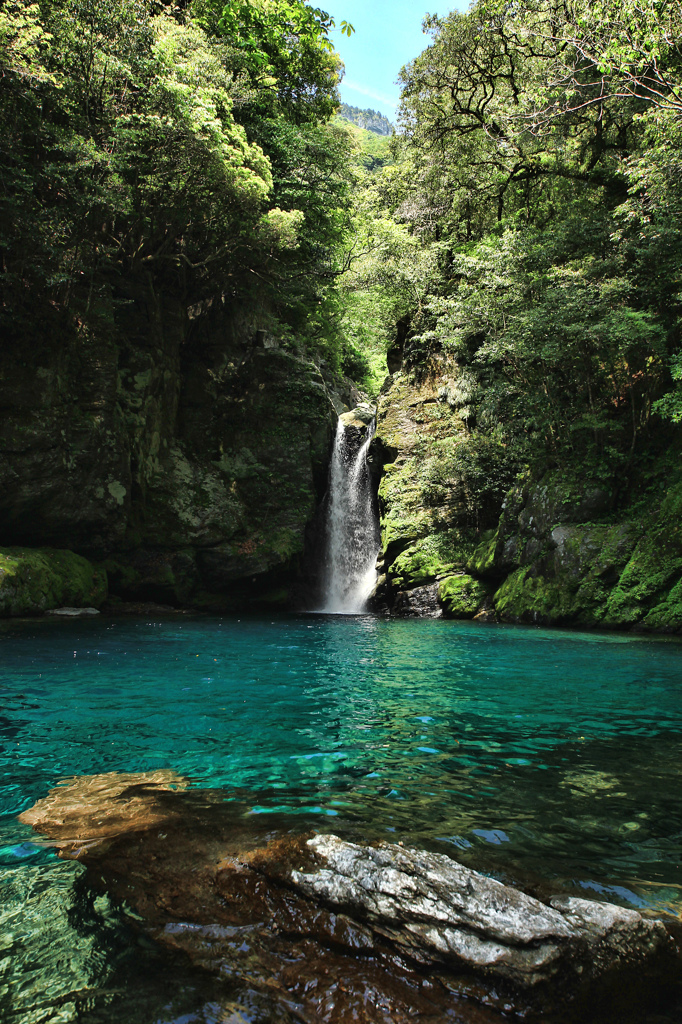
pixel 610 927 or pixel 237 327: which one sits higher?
pixel 237 327

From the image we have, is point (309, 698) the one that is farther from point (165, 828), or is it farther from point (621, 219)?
point (621, 219)

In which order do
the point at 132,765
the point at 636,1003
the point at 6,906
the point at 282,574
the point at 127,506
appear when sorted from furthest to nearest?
1. the point at 282,574
2. the point at 127,506
3. the point at 132,765
4. the point at 6,906
5. the point at 636,1003

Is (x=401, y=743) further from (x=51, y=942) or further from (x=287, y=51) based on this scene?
(x=287, y=51)

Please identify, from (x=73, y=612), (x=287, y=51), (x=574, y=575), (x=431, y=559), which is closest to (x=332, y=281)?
(x=287, y=51)

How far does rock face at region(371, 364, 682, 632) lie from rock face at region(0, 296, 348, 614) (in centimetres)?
322

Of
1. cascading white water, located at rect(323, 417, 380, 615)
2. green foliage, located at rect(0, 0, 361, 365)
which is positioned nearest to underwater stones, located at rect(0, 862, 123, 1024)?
green foliage, located at rect(0, 0, 361, 365)

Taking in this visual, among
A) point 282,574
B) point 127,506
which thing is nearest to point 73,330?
point 127,506

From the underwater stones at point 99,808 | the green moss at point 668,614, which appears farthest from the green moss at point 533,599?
the underwater stones at point 99,808

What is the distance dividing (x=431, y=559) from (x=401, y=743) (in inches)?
529

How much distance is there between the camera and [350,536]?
21.6 m

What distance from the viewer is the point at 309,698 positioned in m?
6.20

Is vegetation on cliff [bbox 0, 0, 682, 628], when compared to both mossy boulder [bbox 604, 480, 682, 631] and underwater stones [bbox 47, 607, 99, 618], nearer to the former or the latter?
mossy boulder [bbox 604, 480, 682, 631]

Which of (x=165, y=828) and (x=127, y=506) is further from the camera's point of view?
(x=127, y=506)

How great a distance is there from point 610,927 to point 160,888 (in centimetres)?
176
